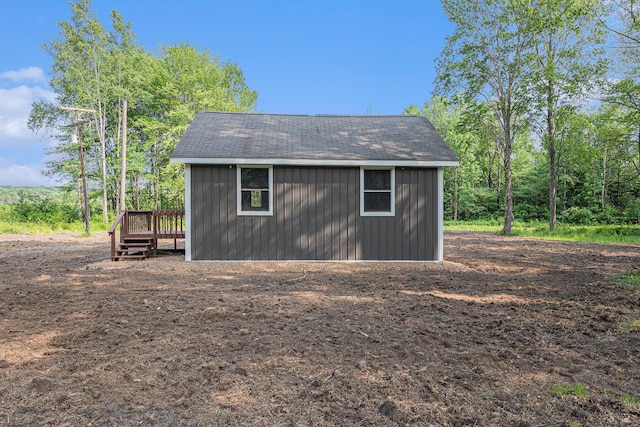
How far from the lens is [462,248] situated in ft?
40.5

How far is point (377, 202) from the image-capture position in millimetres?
9445

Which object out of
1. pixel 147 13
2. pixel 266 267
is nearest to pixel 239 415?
pixel 266 267

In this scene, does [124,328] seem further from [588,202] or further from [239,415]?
[588,202]

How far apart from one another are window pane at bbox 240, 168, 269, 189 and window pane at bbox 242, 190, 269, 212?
0.15 metres

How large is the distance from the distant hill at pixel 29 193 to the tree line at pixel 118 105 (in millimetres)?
1629

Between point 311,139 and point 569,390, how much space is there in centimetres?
850

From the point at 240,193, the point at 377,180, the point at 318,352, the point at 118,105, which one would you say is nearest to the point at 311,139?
the point at 377,180

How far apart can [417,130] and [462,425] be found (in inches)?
383

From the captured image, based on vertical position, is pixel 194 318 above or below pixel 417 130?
below

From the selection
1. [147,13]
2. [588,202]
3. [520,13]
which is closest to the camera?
[520,13]

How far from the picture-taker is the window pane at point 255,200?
30.5 ft

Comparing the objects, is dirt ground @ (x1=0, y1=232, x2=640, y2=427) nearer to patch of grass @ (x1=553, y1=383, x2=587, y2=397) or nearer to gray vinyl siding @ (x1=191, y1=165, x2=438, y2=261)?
patch of grass @ (x1=553, y1=383, x2=587, y2=397)

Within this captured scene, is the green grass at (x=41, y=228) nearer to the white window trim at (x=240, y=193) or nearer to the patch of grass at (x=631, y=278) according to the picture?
the white window trim at (x=240, y=193)

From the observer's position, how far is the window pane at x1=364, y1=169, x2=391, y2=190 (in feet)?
31.0
